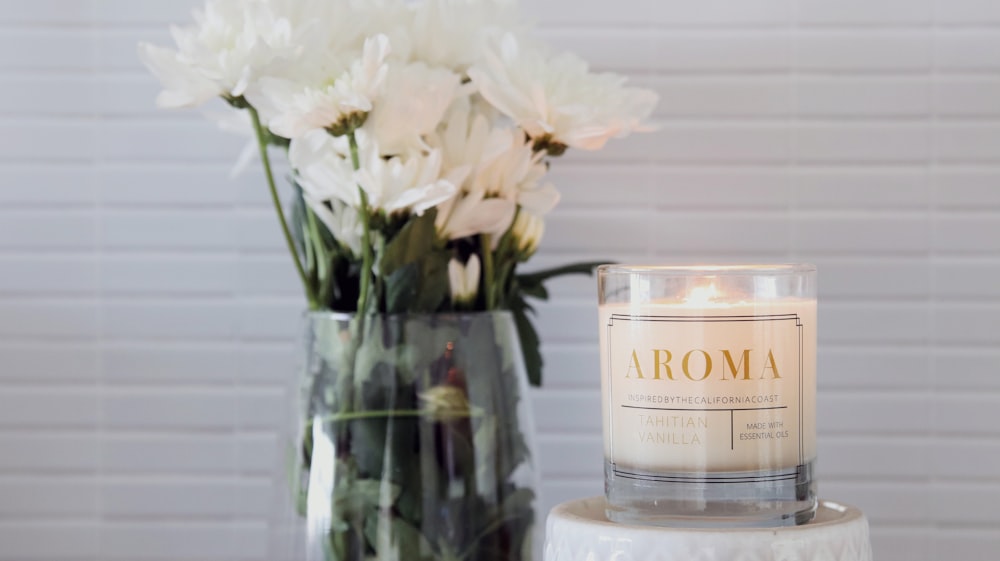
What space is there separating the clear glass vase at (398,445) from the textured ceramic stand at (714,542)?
13 centimetres

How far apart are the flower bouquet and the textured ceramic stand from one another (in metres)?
0.15

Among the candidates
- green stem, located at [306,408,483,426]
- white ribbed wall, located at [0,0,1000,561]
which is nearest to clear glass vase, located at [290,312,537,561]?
green stem, located at [306,408,483,426]

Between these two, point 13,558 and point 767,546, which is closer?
point 767,546

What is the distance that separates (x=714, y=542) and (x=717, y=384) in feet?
0.27

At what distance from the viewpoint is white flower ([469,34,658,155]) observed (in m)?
0.63

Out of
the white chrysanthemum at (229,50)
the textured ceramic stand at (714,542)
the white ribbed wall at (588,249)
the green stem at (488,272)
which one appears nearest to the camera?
the textured ceramic stand at (714,542)

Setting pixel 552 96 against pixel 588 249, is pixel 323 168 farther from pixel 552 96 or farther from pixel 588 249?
pixel 588 249

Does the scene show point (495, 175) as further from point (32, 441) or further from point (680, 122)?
point (32, 441)

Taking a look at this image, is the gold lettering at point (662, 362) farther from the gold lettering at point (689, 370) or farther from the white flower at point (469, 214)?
the white flower at point (469, 214)

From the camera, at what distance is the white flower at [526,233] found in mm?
706

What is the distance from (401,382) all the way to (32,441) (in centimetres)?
45

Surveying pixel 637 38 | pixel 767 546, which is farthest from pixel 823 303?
pixel 767 546

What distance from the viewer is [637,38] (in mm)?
865

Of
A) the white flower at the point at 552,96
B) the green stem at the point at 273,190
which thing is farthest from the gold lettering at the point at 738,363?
the green stem at the point at 273,190
